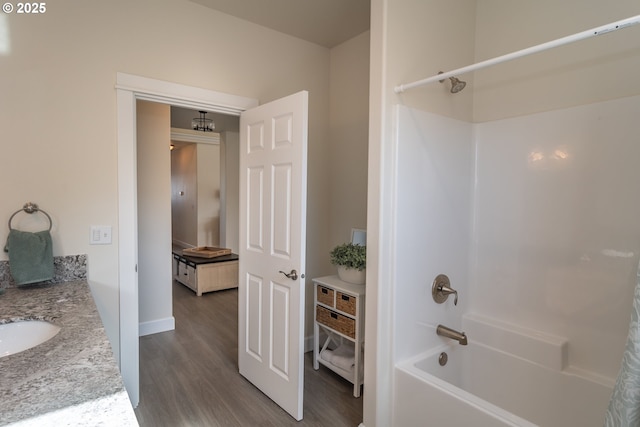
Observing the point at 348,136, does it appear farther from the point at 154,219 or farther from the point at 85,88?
the point at 154,219

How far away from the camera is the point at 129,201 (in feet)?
7.02

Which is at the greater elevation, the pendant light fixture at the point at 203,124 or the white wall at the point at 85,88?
the pendant light fixture at the point at 203,124

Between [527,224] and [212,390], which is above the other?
[527,224]

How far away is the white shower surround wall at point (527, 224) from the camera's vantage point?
1.77 m

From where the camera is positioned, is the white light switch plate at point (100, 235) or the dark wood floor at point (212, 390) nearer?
the white light switch plate at point (100, 235)

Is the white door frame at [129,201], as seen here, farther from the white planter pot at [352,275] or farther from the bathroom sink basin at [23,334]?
the white planter pot at [352,275]

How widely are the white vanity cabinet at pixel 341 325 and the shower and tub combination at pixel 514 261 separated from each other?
1.53 ft

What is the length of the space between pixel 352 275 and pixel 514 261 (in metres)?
1.03

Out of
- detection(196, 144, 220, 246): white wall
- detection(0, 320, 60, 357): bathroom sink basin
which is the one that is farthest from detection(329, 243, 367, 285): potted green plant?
detection(196, 144, 220, 246): white wall

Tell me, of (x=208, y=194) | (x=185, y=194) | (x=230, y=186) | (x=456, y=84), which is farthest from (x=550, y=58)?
(x=185, y=194)

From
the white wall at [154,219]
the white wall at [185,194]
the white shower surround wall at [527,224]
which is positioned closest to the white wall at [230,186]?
the white wall at [185,194]

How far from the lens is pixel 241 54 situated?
2.59 meters

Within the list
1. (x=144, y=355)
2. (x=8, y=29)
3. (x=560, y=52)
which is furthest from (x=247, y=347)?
(x=560, y=52)

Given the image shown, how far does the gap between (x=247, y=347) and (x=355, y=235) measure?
118 centimetres
